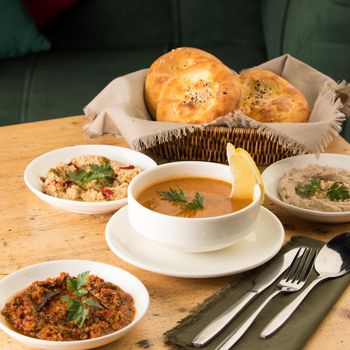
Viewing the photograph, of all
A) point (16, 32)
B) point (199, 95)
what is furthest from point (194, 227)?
point (16, 32)

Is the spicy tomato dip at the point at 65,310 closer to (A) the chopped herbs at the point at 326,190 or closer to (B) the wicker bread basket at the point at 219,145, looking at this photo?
(A) the chopped herbs at the point at 326,190

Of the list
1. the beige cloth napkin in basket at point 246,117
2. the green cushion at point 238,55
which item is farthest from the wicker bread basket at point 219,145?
the green cushion at point 238,55

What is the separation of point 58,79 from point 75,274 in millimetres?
1948

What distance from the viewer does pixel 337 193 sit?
1.39 m

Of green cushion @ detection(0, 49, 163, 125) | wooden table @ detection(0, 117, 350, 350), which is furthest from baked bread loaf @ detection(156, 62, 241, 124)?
green cushion @ detection(0, 49, 163, 125)

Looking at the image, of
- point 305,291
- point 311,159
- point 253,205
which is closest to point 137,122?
point 311,159

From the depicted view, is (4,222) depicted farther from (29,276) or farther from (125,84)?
(125,84)

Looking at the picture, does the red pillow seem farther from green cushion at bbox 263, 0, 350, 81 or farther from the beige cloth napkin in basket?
the beige cloth napkin in basket

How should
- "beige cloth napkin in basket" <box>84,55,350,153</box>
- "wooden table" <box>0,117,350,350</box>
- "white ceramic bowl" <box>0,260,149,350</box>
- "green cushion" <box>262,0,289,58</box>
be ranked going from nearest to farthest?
"white ceramic bowl" <box>0,260,149,350</box>
"wooden table" <box>0,117,350,350</box>
"beige cloth napkin in basket" <box>84,55,350,153</box>
"green cushion" <box>262,0,289,58</box>

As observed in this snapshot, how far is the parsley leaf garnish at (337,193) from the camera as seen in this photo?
139 centimetres

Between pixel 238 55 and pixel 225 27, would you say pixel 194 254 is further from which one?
pixel 225 27

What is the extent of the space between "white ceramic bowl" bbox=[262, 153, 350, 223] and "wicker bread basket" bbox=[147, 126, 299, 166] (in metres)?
0.04

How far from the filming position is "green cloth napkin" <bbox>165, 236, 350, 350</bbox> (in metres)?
1.00

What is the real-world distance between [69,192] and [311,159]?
0.58m
